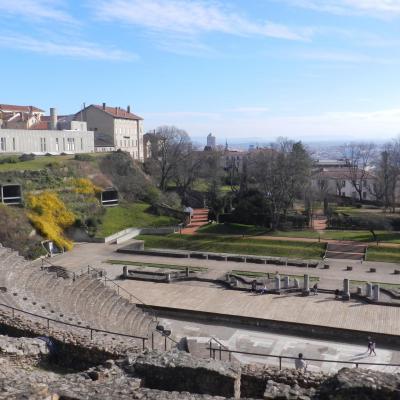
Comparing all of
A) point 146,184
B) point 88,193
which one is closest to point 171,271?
point 88,193

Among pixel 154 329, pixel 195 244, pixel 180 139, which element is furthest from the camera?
pixel 180 139

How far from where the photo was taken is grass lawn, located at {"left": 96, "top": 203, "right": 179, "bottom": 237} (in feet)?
148

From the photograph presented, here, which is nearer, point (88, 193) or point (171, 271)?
point (171, 271)

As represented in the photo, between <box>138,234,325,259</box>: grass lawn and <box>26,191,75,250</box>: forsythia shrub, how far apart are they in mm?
7045

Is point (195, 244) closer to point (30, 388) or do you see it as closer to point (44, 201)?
point (44, 201)

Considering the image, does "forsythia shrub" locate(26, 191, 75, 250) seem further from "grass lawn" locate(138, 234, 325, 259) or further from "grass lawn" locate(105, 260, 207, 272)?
"grass lawn" locate(138, 234, 325, 259)

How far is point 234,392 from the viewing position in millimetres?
11812

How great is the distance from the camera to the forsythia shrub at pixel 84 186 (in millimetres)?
49250

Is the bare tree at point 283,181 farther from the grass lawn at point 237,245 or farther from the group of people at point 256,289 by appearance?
the group of people at point 256,289

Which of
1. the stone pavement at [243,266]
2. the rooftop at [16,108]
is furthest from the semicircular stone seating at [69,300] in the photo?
the rooftop at [16,108]

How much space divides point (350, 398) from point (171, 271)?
2285 cm

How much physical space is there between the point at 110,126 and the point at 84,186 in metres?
29.8

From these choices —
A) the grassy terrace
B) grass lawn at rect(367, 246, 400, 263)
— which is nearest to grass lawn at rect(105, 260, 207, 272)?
the grassy terrace

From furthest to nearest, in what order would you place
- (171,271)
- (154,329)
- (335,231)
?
(335,231) < (171,271) < (154,329)
